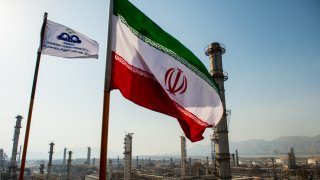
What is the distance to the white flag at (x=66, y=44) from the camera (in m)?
6.88

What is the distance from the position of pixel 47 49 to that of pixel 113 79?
10.0ft

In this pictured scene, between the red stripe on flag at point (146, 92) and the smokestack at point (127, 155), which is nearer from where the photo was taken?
the red stripe on flag at point (146, 92)

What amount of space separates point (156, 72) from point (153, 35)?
0.92 meters

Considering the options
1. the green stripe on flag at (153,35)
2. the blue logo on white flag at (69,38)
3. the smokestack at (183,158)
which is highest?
the blue logo on white flag at (69,38)

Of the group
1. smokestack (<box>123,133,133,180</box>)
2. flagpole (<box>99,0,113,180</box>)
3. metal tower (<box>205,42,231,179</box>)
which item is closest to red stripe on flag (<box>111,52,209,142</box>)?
flagpole (<box>99,0,113,180</box>)

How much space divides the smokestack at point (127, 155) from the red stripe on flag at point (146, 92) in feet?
82.3

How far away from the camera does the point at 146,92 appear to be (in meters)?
→ 5.51

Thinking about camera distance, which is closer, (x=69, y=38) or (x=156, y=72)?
(x=156, y=72)

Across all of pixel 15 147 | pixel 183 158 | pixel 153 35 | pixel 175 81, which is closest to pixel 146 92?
pixel 175 81

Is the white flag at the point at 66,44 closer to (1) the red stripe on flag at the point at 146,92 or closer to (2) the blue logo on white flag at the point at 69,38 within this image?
(2) the blue logo on white flag at the point at 69,38

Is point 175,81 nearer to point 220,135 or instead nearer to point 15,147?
point 220,135

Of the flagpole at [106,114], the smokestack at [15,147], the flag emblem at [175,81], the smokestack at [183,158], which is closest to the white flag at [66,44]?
the flagpole at [106,114]

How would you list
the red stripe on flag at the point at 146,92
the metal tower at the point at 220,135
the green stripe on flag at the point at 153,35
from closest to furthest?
1. the red stripe on flag at the point at 146,92
2. the green stripe on flag at the point at 153,35
3. the metal tower at the point at 220,135

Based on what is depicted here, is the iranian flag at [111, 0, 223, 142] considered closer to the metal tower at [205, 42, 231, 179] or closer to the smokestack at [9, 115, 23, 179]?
the metal tower at [205, 42, 231, 179]
